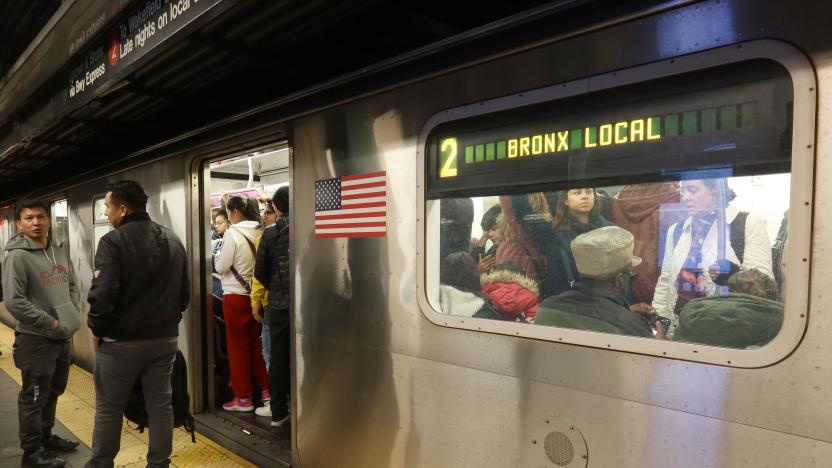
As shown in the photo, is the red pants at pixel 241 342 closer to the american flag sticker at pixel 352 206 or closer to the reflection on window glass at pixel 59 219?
the american flag sticker at pixel 352 206

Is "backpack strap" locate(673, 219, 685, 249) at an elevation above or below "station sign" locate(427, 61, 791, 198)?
below

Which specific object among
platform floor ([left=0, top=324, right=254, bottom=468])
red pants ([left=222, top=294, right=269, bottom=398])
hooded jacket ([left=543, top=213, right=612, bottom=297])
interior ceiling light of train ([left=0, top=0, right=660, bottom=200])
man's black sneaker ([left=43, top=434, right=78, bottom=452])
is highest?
interior ceiling light of train ([left=0, top=0, right=660, bottom=200])

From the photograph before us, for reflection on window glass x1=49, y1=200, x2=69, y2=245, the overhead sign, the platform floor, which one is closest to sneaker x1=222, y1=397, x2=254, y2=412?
the platform floor

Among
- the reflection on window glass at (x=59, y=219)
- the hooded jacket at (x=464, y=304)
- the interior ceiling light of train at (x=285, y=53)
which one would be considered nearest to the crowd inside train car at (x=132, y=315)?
the interior ceiling light of train at (x=285, y=53)

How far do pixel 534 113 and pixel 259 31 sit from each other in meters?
1.39

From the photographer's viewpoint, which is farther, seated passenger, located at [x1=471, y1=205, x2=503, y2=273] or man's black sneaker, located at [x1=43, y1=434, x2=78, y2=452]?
man's black sneaker, located at [x1=43, y1=434, x2=78, y2=452]

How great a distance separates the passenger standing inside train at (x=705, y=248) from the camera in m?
1.47

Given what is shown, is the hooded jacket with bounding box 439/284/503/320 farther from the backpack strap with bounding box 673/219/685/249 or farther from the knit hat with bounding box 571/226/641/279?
the backpack strap with bounding box 673/219/685/249

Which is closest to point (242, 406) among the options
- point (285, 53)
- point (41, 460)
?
point (41, 460)

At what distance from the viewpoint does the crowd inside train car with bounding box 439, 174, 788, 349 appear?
1.48 m

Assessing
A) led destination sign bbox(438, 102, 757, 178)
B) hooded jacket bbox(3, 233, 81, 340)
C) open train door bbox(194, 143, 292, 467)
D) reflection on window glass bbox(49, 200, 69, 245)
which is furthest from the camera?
reflection on window glass bbox(49, 200, 69, 245)

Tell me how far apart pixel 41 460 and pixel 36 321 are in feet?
3.13

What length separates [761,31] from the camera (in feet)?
4.66

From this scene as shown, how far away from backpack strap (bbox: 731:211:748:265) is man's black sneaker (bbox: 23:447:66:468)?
4046 millimetres
